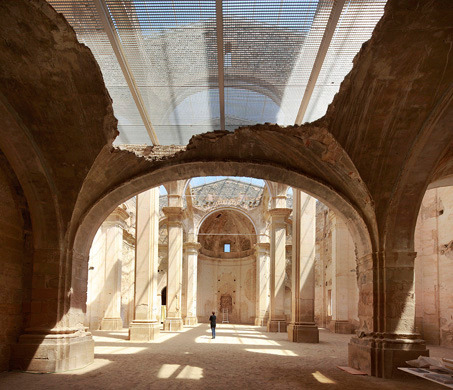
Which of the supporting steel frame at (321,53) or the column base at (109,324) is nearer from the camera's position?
the supporting steel frame at (321,53)

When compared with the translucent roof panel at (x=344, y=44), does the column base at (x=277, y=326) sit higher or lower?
lower

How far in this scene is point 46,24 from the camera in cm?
680

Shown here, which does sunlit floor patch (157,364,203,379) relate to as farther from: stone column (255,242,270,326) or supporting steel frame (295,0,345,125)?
stone column (255,242,270,326)

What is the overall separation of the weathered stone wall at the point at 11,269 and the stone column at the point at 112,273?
11484mm

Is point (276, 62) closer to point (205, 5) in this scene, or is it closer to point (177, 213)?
point (205, 5)

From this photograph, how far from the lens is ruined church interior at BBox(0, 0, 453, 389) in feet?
23.6

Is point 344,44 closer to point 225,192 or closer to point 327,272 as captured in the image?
point 327,272

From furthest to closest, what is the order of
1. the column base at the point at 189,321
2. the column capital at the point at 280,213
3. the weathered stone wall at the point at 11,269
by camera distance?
the column base at the point at 189,321 < the column capital at the point at 280,213 < the weathered stone wall at the point at 11,269

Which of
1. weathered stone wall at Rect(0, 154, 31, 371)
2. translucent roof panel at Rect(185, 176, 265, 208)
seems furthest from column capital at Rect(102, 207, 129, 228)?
weathered stone wall at Rect(0, 154, 31, 371)

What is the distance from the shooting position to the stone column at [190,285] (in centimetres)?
2571

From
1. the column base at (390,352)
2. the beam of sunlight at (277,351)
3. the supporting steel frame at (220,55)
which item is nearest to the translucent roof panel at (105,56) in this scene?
the supporting steel frame at (220,55)

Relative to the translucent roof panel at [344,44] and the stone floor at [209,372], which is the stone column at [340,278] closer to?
the stone floor at [209,372]

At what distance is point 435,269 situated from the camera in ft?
52.2

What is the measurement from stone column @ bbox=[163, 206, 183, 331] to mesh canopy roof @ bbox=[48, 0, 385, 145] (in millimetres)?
10575
